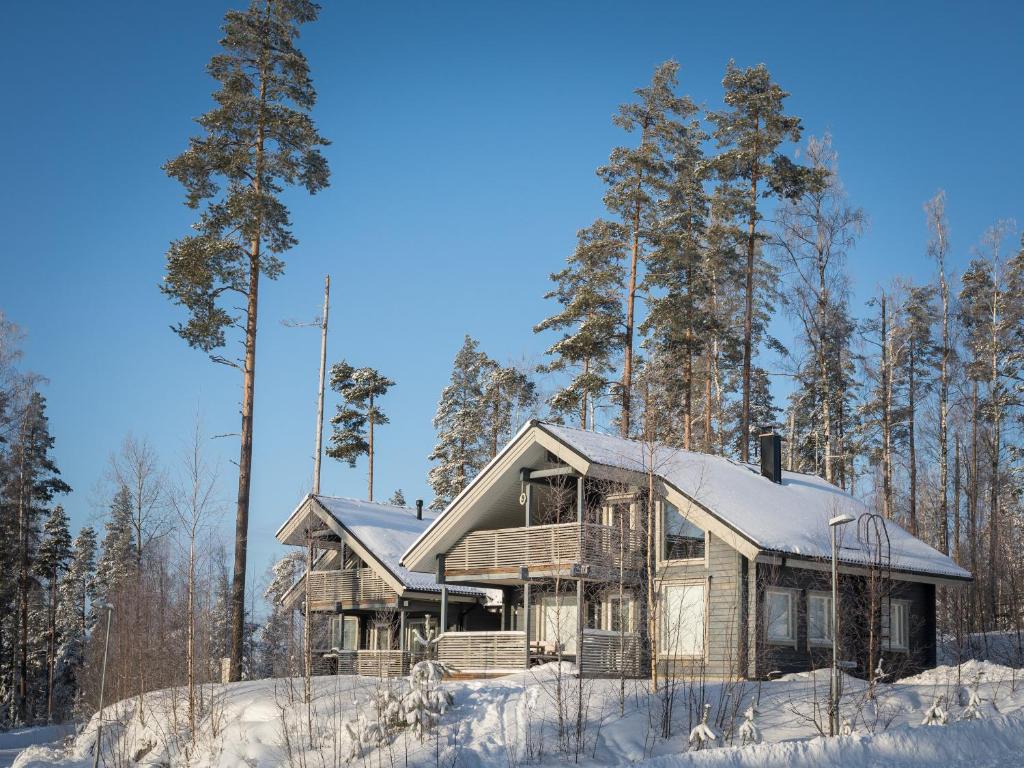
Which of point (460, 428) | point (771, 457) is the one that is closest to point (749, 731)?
point (771, 457)

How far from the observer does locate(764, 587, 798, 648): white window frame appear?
24.1 meters

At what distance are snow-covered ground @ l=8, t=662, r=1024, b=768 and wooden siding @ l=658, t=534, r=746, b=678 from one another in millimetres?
1527

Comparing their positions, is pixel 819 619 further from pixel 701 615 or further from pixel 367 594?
pixel 367 594

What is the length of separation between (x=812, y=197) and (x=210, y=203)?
65.4 feet

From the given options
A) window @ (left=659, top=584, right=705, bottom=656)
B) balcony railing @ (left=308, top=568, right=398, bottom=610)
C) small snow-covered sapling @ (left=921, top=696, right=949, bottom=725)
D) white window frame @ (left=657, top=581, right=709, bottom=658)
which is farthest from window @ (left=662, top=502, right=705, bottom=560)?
balcony railing @ (left=308, top=568, right=398, bottom=610)

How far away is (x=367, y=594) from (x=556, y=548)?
1114cm

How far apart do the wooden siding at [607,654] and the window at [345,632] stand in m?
15.3

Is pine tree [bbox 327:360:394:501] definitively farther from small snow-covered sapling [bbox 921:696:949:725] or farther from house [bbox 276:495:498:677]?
small snow-covered sapling [bbox 921:696:949:725]

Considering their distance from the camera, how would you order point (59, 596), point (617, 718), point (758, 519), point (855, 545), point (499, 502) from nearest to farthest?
point (617, 718) → point (758, 519) → point (855, 545) → point (499, 502) → point (59, 596)

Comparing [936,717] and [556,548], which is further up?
[556,548]

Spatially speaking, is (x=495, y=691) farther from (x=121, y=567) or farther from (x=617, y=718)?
(x=121, y=567)

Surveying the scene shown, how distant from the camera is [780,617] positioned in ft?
80.8

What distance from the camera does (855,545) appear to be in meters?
26.4

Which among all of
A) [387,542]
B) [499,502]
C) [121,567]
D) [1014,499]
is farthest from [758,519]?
[121,567]
